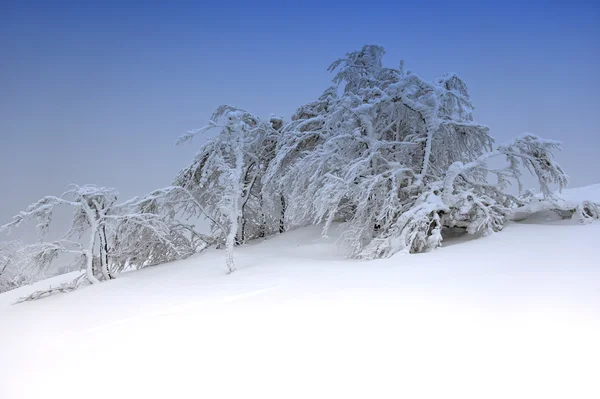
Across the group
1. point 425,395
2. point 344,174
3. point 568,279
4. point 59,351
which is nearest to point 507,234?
point 568,279

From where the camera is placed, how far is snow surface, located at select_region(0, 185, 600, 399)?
1856 millimetres

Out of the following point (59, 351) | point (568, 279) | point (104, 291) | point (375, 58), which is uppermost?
point (375, 58)

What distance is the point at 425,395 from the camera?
1724mm

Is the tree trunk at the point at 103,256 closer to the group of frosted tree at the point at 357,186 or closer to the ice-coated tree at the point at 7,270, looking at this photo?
the group of frosted tree at the point at 357,186

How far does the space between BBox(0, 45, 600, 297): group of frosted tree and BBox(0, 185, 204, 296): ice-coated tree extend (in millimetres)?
22

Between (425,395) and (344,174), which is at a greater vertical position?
(344,174)

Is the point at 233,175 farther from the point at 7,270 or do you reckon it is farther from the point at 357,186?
the point at 7,270

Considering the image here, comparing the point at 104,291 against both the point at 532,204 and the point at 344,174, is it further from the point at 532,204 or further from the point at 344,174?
the point at 532,204

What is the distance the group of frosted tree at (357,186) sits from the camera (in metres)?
6.00

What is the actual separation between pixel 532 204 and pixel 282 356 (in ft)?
19.7

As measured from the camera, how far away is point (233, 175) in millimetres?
6566

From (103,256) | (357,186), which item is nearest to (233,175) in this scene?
(357,186)

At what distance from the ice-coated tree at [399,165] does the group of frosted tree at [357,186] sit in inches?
1.0

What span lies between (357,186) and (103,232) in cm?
493
